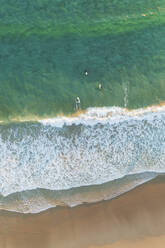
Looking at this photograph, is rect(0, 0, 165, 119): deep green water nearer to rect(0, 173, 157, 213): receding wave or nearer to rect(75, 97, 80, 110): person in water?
rect(75, 97, 80, 110): person in water

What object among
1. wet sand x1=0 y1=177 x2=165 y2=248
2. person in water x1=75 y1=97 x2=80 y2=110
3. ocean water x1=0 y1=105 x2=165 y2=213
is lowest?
wet sand x1=0 y1=177 x2=165 y2=248

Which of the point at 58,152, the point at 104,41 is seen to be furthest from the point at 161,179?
the point at 104,41

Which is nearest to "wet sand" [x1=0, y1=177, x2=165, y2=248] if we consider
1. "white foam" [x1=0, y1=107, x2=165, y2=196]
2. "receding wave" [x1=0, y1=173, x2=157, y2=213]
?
"receding wave" [x1=0, y1=173, x2=157, y2=213]

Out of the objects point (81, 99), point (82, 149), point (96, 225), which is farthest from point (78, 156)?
point (96, 225)

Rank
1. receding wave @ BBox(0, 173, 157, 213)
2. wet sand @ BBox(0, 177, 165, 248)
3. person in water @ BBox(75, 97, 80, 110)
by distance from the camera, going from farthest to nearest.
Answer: person in water @ BBox(75, 97, 80, 110) < receding wave @ BBox(0, 173, 157, 213) < wet sand @ BBox(0, 177, 165, 248)

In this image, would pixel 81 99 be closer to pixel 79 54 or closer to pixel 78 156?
pixel 79 54

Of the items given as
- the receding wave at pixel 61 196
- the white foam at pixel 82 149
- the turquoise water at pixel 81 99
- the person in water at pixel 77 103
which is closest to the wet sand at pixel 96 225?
the receding wave at pixel 61 196

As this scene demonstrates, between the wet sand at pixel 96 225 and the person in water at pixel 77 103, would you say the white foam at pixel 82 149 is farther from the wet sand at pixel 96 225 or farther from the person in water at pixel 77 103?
the wet sand at pixel 96 225

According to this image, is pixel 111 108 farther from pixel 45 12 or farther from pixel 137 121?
pixel 45 12
